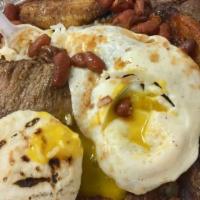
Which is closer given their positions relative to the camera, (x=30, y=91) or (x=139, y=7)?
(x=30, y=91)

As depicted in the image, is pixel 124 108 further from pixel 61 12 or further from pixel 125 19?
pixel 61 12

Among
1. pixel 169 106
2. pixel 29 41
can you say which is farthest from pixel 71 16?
pixel 169 106

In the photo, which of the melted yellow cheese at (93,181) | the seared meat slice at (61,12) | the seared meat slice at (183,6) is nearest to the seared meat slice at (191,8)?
the seared meat slice at (183,6)

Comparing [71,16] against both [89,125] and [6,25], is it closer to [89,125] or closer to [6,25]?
[6,25]

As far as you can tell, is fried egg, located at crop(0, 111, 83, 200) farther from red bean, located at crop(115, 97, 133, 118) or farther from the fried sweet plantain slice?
the fried sweet plantain slice

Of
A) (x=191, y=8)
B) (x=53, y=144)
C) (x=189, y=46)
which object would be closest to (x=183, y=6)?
(x=191, y=8)

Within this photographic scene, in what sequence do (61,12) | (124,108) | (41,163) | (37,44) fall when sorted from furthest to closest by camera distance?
(61,12)
(37,44)
(124,108)
(41,163)

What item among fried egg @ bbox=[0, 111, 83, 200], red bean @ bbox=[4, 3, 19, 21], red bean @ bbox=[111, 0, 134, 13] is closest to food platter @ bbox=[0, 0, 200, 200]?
fried egg @ bbox=[0, 111, 83, 200]
